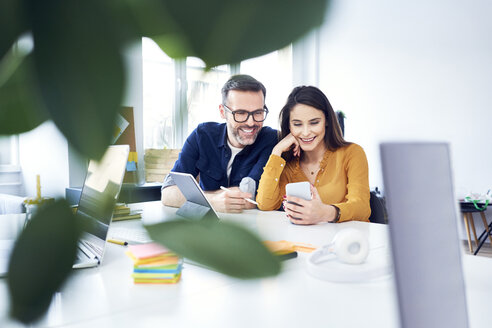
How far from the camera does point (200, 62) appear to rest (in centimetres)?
10

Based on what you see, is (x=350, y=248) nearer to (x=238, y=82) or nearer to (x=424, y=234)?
(x=424, y=234)

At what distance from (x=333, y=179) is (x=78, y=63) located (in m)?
1.85

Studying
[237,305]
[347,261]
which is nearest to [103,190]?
[237,305]

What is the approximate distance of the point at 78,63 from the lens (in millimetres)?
92

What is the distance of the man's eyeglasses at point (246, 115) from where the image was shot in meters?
0.22

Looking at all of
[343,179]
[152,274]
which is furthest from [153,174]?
[343,179]

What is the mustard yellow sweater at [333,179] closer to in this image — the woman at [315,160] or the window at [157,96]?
the woman at [315,160]

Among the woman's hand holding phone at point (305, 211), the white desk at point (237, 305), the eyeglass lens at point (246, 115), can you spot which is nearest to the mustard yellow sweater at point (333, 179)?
the woman's hand holding phone at point (305, 211)

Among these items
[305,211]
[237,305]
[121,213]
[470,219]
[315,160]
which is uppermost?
[315,160]

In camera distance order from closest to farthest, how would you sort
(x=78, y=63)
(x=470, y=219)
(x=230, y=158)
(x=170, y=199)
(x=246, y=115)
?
(x=78, y=63), (x=246, y=115), (x=170, y=199), (x=230, y=158), (x=470, y=219)

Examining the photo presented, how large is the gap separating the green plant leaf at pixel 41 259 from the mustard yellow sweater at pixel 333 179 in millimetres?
1664

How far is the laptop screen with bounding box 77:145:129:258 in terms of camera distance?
4.3 inches

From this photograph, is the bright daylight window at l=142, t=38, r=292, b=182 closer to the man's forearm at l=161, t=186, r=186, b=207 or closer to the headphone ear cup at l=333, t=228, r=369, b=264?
the man's forearm at l=161, t=186, r=186, b=207

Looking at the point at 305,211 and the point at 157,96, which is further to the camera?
the point at 305,211
